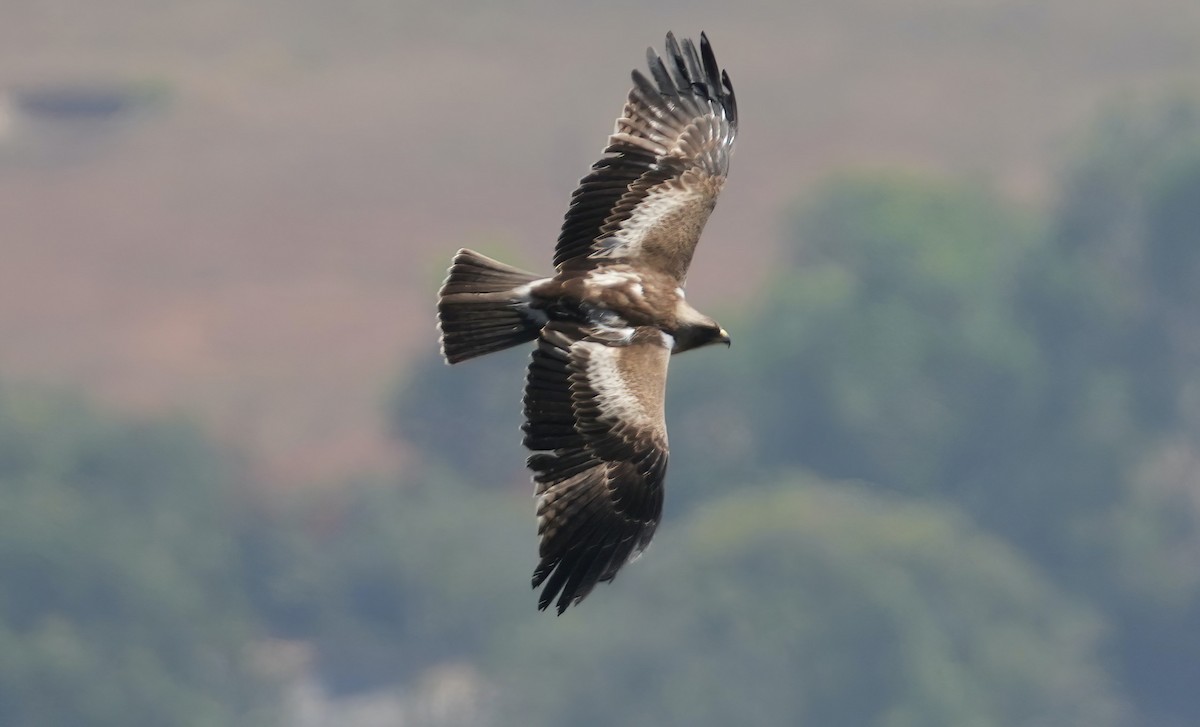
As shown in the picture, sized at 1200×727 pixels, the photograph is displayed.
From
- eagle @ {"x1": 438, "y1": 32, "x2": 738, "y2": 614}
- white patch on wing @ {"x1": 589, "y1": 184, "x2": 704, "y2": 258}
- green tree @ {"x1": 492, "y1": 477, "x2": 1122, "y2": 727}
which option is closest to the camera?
eagle @ {"x1": 438, "y1": 32, "x2": 738, "y2": 614}

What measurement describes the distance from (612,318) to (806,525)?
99054mm

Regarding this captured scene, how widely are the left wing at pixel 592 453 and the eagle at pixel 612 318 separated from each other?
0.04ft

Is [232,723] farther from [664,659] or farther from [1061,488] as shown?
[1061,488]

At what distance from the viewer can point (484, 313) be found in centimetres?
2203

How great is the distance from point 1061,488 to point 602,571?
406 ft

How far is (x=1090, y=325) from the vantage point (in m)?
154

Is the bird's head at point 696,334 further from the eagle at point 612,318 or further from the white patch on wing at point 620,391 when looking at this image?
the white patch on wing at point 620,391

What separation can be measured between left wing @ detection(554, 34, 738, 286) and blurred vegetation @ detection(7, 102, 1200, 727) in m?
84.7

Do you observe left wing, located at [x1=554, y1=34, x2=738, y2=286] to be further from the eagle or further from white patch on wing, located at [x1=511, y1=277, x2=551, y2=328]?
white patch on wing, located at [x1=511, y1=277, x2=551, y2=328]

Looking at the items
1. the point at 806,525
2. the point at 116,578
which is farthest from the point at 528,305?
the point at 116,578

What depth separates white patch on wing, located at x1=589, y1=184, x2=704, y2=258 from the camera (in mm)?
22688

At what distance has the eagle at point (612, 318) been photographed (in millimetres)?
21000

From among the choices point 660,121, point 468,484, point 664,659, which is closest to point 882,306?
point 468,484

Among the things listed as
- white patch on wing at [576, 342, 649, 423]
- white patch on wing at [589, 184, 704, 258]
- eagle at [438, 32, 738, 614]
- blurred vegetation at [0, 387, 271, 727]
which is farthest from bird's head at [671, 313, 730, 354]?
blurred vegetation at [0, 387, 271, 727]
